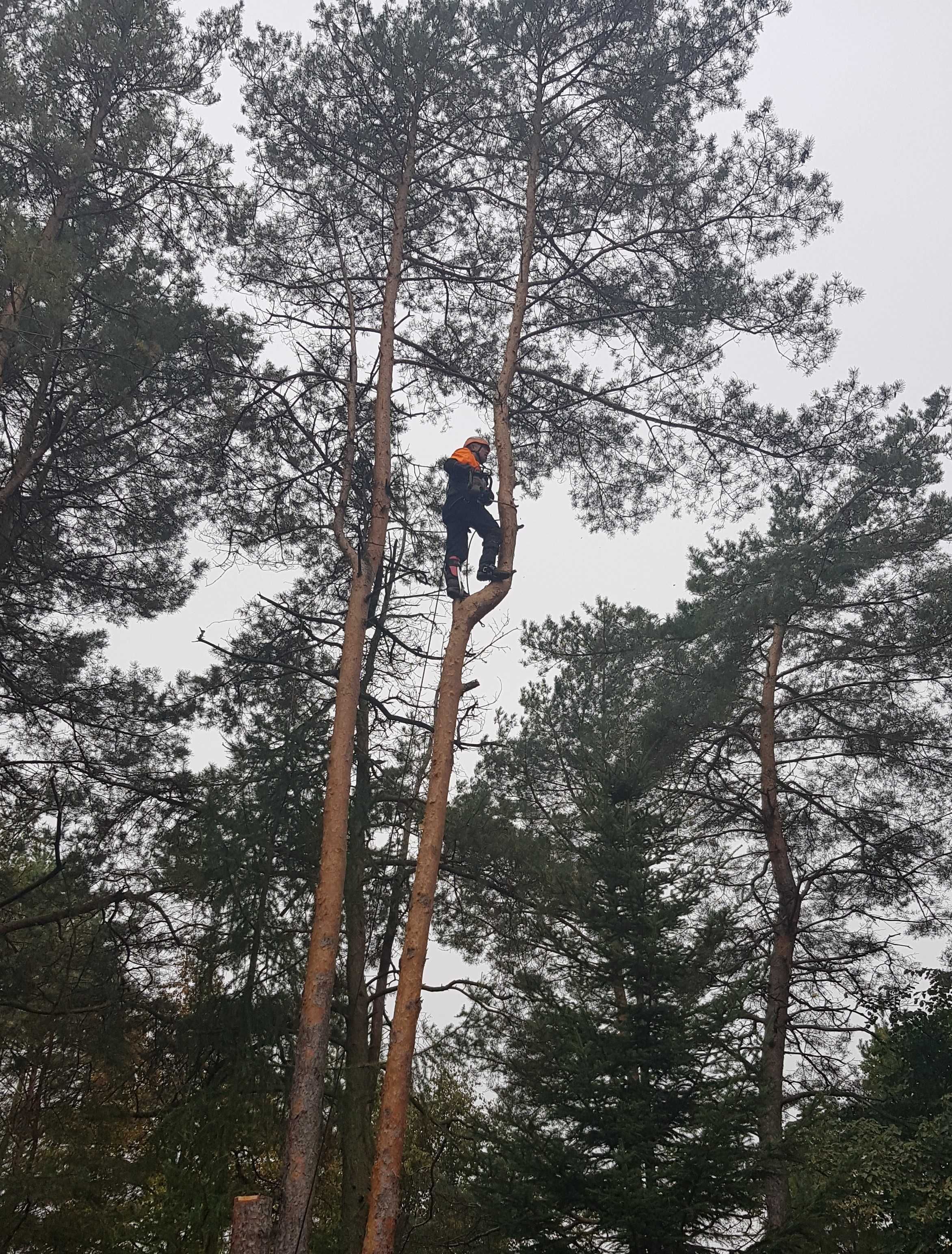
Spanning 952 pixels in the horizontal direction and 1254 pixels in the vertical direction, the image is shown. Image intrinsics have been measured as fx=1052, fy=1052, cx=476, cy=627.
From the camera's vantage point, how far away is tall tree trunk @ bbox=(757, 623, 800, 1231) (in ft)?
39.1

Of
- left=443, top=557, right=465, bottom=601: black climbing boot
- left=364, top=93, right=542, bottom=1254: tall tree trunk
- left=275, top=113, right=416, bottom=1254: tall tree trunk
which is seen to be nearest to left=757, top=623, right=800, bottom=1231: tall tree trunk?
left=364, top=93, right=542, bottom=1254: tall tree trunk

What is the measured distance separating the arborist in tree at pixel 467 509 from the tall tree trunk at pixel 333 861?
0.61 m

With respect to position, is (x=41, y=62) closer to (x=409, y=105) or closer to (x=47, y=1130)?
(x=409, y=105)

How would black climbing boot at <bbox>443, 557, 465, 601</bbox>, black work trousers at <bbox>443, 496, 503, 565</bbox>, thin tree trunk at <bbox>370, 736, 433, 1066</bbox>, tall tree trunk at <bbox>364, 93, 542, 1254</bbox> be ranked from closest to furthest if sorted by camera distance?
tall tree trunk at <bbox>364, 93, 542, 1254</bbox>
black climbing boot at <bbox>443, 557, 465, 601</bbox>
black work trousers at <bbox>443, 496, 503, 565</bbox>
thin tree trunk at <bbox>370, 736, 433, 1066</bbox>

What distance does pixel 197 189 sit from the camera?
10.5 m

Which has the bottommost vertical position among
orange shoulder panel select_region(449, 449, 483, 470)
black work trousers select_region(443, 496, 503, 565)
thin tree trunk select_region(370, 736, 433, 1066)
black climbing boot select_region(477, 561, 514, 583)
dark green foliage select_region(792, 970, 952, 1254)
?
dark green foliage select_region(792, 970, 952, 1254)

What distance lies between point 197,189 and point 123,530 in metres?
3.48

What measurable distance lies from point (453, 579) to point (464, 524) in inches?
22.9

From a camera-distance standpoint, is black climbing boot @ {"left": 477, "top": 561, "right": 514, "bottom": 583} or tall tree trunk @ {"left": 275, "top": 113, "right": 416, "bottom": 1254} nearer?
tall tree trunk @ {"left": 275, "top": 113, "right": 416, "bottom": 1254}

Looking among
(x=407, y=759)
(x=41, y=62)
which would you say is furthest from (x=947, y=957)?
(x=41, y=62)

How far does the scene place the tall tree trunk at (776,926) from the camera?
11906 millimetres

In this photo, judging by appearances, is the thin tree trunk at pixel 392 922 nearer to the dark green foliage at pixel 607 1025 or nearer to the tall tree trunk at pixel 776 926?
the dark green foliage at pixel 607 1025

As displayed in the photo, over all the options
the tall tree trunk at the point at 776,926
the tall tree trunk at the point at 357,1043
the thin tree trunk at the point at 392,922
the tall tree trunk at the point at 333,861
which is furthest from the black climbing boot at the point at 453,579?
the tall tree trunk at the point at 776,926

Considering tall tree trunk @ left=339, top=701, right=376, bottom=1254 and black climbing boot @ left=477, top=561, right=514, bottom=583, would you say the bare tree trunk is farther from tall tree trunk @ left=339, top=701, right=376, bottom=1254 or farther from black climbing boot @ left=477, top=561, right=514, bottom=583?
black climbing boot @ left=477, top=561, right=514, bottom=583
